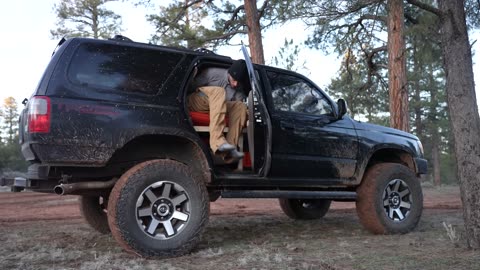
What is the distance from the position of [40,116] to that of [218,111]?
68.1 inches

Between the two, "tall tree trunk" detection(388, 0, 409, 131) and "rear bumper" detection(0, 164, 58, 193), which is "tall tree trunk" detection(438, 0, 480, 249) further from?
"tall tree trunk" detection(388, 0, 409, 131)

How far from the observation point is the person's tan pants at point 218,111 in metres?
4.71

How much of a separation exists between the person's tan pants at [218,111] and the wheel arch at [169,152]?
0.19 metres

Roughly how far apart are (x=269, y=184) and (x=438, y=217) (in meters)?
4.03

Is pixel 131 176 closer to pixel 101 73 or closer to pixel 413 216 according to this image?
pixel 101 73

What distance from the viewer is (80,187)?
13.9 ft

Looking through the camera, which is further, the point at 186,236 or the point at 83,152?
the point at 186,236

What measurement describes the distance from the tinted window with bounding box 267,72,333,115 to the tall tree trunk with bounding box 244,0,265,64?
9134mm

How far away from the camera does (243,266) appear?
3.88 m

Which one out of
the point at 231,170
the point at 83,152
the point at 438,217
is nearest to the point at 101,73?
the point at 83,152

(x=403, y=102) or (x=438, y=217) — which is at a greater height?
(x=403, y=102)

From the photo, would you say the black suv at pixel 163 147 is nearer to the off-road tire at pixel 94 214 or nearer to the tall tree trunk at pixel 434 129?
the off-road tire at pixel 94 214

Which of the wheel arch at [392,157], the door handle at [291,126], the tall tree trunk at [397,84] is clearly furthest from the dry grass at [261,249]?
the tall tree trunk at [397,84]

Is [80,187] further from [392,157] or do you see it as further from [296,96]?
[392,157]
